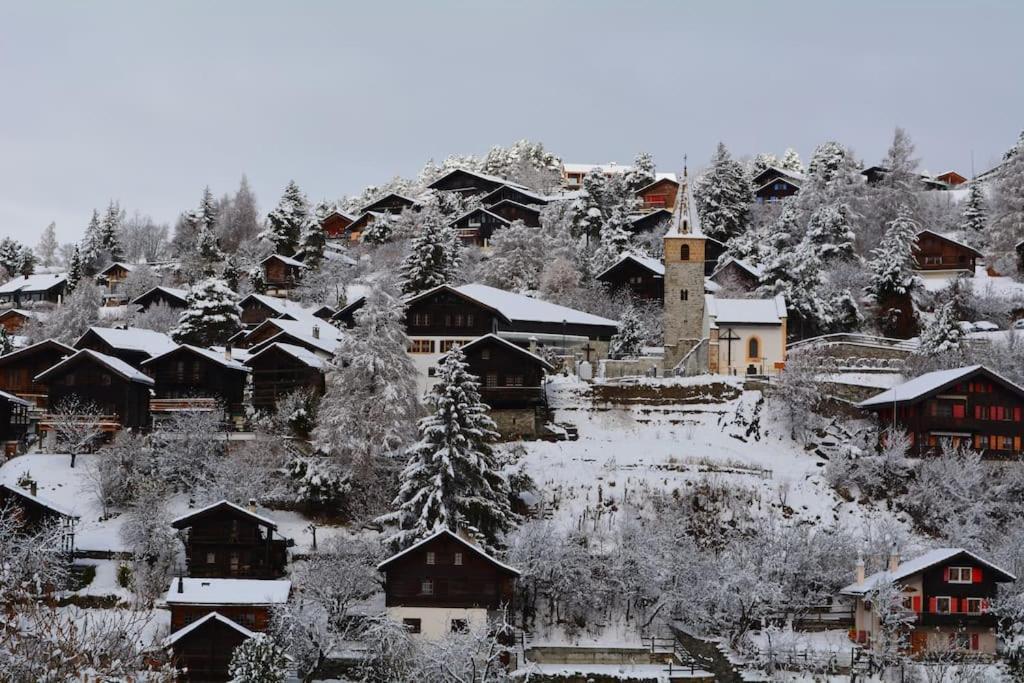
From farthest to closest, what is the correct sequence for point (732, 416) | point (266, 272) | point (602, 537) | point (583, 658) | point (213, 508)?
point (266, 272)
point (732, 416)
point (602, 537)
point (213, 508)
point (583, 658)

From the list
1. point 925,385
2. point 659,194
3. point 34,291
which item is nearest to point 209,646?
point 925,385

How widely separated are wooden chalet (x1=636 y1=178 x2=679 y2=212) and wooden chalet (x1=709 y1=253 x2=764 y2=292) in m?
26.1

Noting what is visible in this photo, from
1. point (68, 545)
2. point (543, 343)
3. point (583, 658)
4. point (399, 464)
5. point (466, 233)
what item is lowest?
point (583, 658)

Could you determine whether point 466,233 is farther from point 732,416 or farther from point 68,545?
point 68,545

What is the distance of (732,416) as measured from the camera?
57.9m

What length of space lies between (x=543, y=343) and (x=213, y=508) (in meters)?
25.1

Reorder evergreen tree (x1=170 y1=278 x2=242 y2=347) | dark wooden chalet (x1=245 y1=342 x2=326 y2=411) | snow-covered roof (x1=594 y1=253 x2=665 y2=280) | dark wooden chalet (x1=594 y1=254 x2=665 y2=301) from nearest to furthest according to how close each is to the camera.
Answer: dark wooden chalet (x1=245 y1=342 x2=326 y2=411)
evergreen tree (x1=170 y1=278 x2=242 y2=347)
snow-covered roof (x1=594 y1=253 x2=665 y2=280)
dark wooden chalet (x1=594 y1=254 x2=665 y2=301)

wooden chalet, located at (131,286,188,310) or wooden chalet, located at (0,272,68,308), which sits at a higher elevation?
wooden chalet, located at (0,272,68,308)

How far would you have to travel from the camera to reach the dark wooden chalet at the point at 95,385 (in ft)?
188

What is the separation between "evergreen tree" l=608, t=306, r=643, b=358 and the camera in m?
68.1

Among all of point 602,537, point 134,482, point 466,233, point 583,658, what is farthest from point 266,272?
point 583,658

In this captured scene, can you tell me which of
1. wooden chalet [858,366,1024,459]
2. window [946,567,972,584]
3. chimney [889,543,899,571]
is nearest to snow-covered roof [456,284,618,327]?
wooden chalet [858,366,1024,459]

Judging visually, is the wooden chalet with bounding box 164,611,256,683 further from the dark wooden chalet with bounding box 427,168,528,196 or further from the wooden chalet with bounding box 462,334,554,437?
the dark wooden chalet with bounding box 427,168,528,196

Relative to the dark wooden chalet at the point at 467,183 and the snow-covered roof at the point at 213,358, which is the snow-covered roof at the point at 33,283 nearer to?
the dark wooden chalet at the point at 467,183
